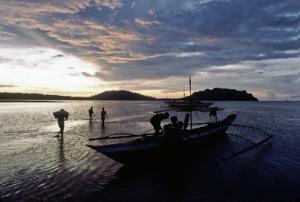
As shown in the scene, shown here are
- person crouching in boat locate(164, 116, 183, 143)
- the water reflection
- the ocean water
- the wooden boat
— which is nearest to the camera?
the ocean water

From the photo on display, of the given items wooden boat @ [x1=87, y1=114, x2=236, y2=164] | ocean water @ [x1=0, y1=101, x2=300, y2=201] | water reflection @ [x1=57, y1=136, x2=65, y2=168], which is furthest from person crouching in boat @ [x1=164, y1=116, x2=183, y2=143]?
water reflection @ [x1=57, y1=136, x2=65, y2=168]

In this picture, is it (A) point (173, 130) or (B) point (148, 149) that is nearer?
(B) point (148, 149)

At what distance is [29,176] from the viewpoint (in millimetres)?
12375

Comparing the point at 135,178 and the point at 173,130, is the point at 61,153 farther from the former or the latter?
the point at 173,130

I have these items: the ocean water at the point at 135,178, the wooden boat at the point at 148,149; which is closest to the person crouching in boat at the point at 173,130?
the wooden boat at the point at 148,149

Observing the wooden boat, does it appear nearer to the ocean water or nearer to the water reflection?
the ocean water

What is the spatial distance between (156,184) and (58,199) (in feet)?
14.2

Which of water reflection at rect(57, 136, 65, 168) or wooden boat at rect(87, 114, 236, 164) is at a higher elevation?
wooden boat at rect(87, 114, 236, 164)

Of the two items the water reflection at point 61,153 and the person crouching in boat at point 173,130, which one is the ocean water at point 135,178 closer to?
the water reflection at point 61,153

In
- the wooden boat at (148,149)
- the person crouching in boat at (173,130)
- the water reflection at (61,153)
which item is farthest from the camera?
the person crouching in boat at (173,130)

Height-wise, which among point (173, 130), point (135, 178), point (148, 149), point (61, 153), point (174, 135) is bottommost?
point (135, 178)

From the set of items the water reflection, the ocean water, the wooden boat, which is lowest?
the ocean water

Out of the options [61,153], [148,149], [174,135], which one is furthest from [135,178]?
[61,153]

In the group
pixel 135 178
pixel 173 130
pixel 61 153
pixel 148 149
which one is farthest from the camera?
pixel 61 153
